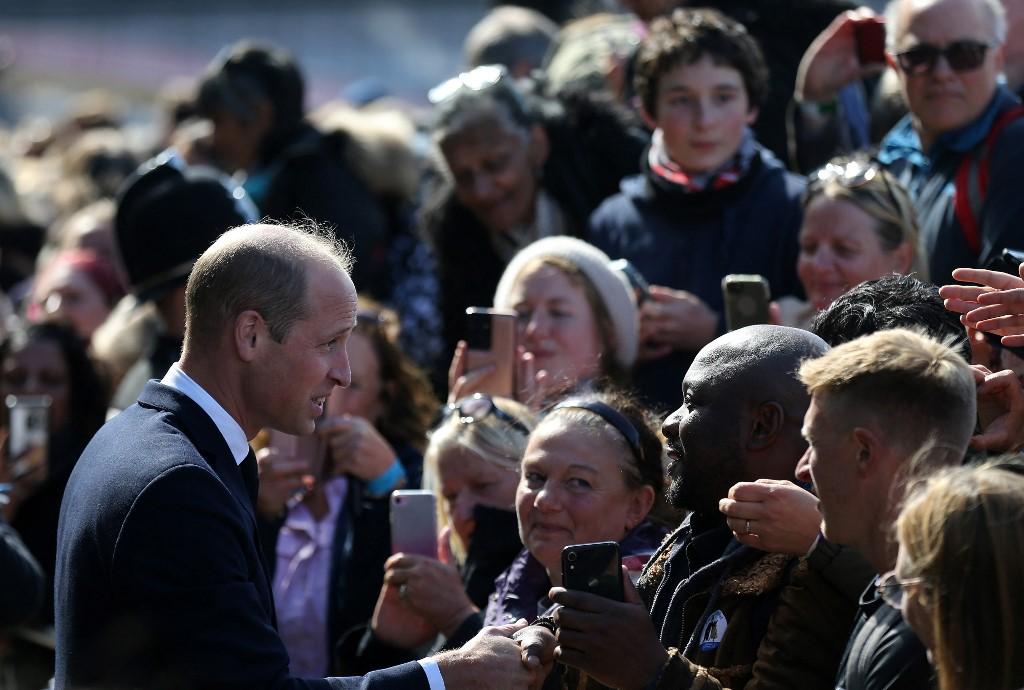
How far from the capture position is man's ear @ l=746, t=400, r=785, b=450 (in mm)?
3209

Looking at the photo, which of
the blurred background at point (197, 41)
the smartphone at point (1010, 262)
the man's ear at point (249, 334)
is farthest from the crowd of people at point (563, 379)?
the blurred background at point (197, 41)

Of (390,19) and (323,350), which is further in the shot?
(390,19)

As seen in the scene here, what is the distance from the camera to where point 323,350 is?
3346 millimetres

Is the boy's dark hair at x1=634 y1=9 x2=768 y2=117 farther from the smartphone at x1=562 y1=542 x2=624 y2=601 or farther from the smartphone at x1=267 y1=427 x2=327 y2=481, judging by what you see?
the smartphone at x1=562 y1=542 x2=624 y2=601

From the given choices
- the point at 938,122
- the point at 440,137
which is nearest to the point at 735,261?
the point at 938,122

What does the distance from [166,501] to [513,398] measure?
2.00m

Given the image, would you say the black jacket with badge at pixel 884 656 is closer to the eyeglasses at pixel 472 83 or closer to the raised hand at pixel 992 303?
the raised hand at pixel 992 303

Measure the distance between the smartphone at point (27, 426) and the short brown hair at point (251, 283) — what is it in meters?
2.50

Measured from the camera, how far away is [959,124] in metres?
4.67

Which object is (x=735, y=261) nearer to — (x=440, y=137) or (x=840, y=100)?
(x=840, y=100)

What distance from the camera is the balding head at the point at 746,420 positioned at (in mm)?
3211

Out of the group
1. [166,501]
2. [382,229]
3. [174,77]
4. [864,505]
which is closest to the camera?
[864,505]

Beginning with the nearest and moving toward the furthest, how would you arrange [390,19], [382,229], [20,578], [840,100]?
[20,578]
[840,100]
[382,229]
[390,19]

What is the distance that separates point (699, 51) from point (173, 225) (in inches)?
87.2
